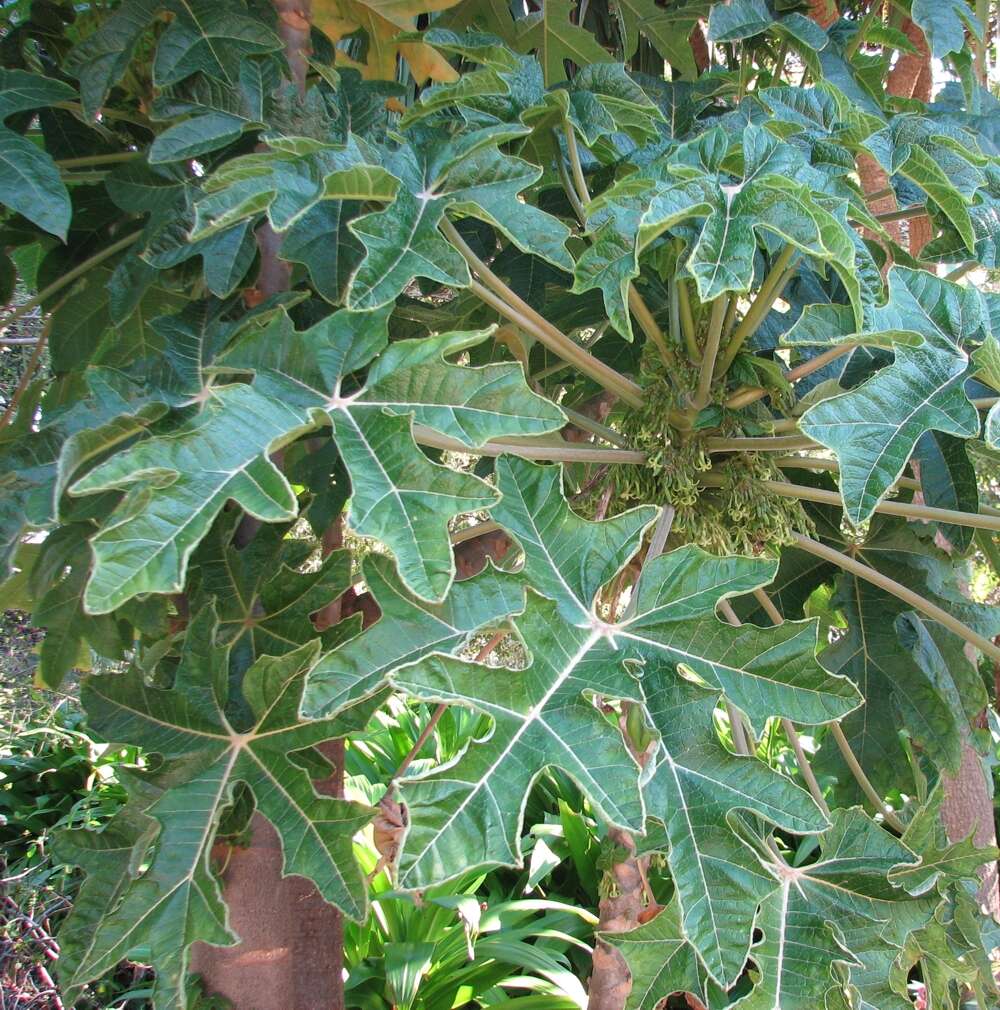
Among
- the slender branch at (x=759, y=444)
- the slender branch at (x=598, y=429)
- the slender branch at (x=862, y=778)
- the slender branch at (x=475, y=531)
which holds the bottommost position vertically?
the slender branch at (x=862, y=778)

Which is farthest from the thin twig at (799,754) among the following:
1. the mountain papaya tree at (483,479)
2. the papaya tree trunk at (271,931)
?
the papaya tree trunk at (271,931)

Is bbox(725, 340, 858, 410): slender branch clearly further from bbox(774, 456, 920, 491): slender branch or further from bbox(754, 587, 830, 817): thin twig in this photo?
bbox(754, 587, 830, 817): thin twig

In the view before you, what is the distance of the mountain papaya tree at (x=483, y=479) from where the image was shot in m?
0.67

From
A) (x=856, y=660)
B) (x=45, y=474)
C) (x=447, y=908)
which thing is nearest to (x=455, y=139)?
(x=45, y=474)

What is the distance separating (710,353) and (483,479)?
0.88 feet

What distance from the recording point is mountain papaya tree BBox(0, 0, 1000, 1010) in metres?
0.67

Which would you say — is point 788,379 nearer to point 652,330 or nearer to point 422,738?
point 652,330

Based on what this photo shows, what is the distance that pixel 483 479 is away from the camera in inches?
32.3

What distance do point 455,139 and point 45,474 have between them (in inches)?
17.2

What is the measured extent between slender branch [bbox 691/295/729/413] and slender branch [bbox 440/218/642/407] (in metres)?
0.06

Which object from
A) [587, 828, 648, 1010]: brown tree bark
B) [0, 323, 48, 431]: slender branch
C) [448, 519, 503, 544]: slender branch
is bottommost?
[587, 828, 648, 1010]: brown tree bark

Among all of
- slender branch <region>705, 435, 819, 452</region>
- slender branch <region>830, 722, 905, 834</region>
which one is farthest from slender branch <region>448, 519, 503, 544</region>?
slender branch <region>830, 722, 905, 834</region>

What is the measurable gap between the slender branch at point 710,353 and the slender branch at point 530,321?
6 cm

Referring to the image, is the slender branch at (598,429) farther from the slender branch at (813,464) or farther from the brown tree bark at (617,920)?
the brown tree bark at (617,920)
